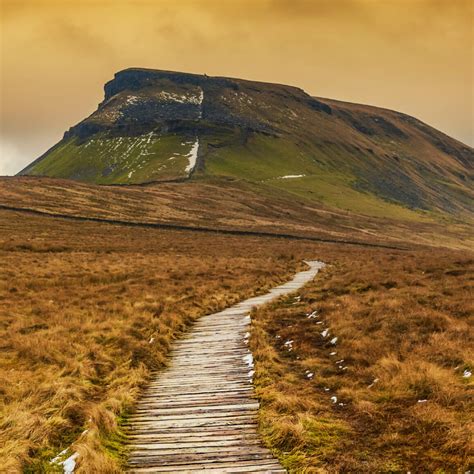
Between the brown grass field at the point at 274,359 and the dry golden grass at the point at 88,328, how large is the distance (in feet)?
0.17

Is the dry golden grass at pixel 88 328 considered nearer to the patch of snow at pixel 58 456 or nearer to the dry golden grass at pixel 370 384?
the patch of snow at pixel 58 456

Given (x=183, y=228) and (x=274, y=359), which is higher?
(x=183, y=228)

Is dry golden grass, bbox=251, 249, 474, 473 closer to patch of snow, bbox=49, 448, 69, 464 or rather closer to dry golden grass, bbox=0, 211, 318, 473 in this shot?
dry golden grass, bbox=0, 211, 318, 473

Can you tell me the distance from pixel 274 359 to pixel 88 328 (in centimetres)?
783

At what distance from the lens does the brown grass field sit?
28.7 feet

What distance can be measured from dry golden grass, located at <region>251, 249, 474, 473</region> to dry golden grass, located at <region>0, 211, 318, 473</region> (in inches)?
134

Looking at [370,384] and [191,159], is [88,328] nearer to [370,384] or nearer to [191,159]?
[370,384]

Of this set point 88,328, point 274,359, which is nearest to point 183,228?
point 88,328

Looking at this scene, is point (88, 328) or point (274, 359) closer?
point (274, 359)

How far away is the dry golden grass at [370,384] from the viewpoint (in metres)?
8.34

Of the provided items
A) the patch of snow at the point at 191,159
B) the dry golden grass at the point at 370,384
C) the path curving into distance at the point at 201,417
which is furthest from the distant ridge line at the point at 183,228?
the patch of snow at the point at 191,159

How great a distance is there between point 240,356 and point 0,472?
8660 millimetres

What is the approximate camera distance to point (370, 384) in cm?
1219

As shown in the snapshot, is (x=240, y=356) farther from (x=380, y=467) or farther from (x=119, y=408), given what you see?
(x=380, y=467)
